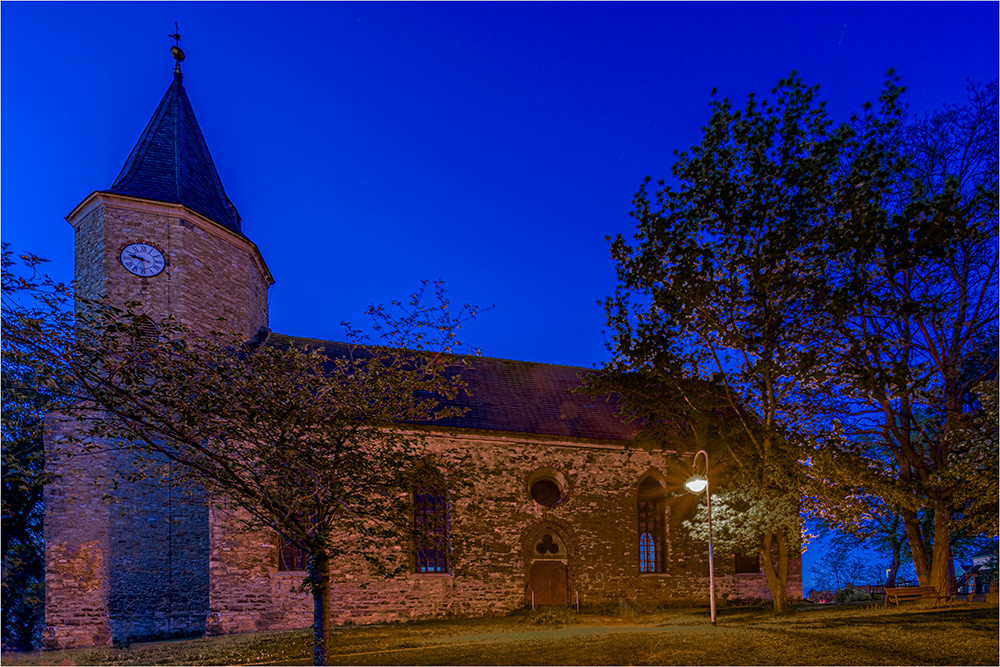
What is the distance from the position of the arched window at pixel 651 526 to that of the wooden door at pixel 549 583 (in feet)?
11.9

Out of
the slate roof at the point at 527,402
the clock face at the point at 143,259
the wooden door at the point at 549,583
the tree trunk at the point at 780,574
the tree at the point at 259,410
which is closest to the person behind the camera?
the tree at the point at 259,410

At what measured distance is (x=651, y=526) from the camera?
25328 millimetres

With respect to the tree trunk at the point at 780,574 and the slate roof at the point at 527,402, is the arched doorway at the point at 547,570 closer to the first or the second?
the slate roof at the point at 527,402

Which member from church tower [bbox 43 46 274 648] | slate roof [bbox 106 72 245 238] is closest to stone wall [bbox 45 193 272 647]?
church tower [bbox 43 46 274 648]

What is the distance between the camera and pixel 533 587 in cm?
2277

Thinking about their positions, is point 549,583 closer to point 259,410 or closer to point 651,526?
point 651,526

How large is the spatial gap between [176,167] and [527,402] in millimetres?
14977

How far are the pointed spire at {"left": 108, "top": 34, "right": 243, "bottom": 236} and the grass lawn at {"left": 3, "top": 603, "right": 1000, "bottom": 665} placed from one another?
13.0 meters

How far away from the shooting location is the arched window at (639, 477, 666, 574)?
25.0 metres

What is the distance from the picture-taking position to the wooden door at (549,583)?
2281cm

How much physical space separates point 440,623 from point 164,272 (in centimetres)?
1373

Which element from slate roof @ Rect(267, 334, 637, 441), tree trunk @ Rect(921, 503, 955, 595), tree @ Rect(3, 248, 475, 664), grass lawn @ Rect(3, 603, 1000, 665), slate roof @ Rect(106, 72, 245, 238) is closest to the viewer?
tree @ Rect(3, 248, 475, 664)

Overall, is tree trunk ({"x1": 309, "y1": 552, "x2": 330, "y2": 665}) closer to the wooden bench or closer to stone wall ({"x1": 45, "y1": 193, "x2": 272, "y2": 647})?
stone wall ({"x1": 45, "y1": 193, "x2": 272, "y2": 647})

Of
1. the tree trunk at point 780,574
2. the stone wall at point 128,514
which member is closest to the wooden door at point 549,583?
the tree trunk at point 780,574
